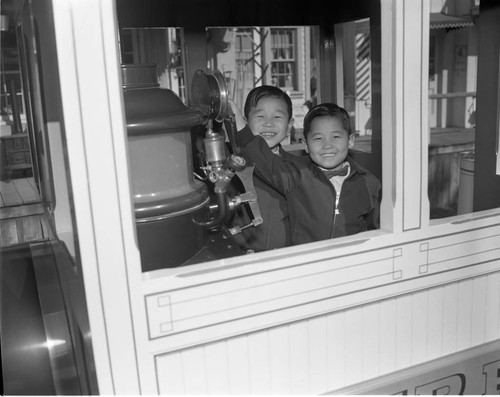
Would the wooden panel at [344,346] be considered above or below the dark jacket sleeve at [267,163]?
below

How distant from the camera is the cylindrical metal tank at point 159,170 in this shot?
4.22 feet

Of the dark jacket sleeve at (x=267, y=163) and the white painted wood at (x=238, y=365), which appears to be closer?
the white painted wood at (x=238, y=365)

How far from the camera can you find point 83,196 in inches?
40.7

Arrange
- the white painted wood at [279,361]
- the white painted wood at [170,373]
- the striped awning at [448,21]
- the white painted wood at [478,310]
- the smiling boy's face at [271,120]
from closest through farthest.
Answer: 1. the white painted wood at [170,373]
2. the white painted wood at [279,361]
3. the white painted wood at [478,310]
4. the smiling boy's face at [271,120]
5. the striped awning at [448,21]

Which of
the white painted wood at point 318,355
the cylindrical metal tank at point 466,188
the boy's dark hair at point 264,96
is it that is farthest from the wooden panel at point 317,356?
the cylindrical metal tank at point 466,188

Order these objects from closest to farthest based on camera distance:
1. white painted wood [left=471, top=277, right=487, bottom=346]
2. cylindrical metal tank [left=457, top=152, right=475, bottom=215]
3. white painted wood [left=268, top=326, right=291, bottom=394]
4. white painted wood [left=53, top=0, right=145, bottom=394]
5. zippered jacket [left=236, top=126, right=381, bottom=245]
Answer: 1. white painted wood [left=53, top=0, right=145, bottom=394]
2. white painted wood [left=268, top=326, right=291, bottom=394]
3. white painted wood [left=471, top=277, right=487, bottom=346]
4. zippered jacket [left=236, top=126, right=381, bottom=245]
5. cylindrical metal tank [left=457, top=152, right=475, bottom=215]

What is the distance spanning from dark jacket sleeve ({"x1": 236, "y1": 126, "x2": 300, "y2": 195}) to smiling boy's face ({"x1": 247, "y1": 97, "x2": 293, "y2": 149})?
156 millimetres

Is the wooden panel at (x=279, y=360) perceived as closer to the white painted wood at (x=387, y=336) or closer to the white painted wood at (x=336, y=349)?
the white painted wood at (x=336, y=349)

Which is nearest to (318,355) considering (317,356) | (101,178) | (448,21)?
(317,356)

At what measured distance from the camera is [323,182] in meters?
1.73

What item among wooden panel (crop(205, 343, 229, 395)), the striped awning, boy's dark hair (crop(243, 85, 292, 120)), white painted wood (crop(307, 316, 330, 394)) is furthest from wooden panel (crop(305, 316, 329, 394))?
the striped awning

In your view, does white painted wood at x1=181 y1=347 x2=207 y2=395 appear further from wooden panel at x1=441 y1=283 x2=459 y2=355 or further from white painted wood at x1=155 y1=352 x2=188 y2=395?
wooden panel at x1=441 y1=283 x2=459 y2=355

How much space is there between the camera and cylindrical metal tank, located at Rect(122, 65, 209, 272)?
4.22 ft

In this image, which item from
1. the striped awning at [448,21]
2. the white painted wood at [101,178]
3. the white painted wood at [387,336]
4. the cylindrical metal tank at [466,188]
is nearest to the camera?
the white painted wood at [101,178]
